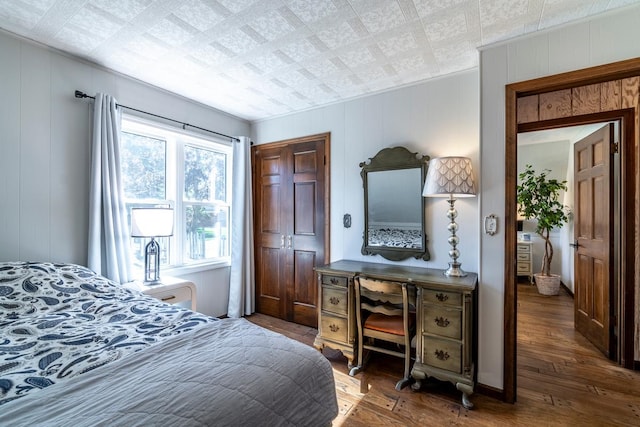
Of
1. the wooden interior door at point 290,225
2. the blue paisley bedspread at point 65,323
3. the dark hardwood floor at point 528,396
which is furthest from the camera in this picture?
the wooden interior door at point 290,225

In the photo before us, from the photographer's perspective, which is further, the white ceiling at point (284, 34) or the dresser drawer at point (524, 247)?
the dresser drawer at point (524, 247)

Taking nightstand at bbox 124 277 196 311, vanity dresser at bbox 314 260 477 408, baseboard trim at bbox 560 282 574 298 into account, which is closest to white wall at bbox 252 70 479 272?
vanity dresser at bbox 314 260 477 408

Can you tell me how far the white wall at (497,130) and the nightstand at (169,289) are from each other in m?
2.39

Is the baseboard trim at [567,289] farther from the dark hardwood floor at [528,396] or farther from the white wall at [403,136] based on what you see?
the white wall at [403,136]

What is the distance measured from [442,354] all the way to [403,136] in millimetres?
1852

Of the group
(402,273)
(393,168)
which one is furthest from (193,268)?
(393,168)

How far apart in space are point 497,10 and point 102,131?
292 centimetres

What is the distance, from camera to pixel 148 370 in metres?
0.95

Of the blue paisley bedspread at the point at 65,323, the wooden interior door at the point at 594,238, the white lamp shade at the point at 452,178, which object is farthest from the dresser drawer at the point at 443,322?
the wooden interior door at the point at 594,238

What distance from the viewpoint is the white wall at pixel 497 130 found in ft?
5.96

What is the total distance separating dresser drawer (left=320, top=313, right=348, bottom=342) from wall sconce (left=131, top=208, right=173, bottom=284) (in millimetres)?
1497

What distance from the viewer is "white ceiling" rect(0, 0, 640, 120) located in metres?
1.65

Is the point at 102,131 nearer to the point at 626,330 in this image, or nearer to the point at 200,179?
the point at 200,179

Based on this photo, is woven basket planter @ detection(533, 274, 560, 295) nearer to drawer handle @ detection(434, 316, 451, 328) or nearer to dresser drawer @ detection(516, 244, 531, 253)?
dresser drawer @ detection(516, 244, 531, 253)
